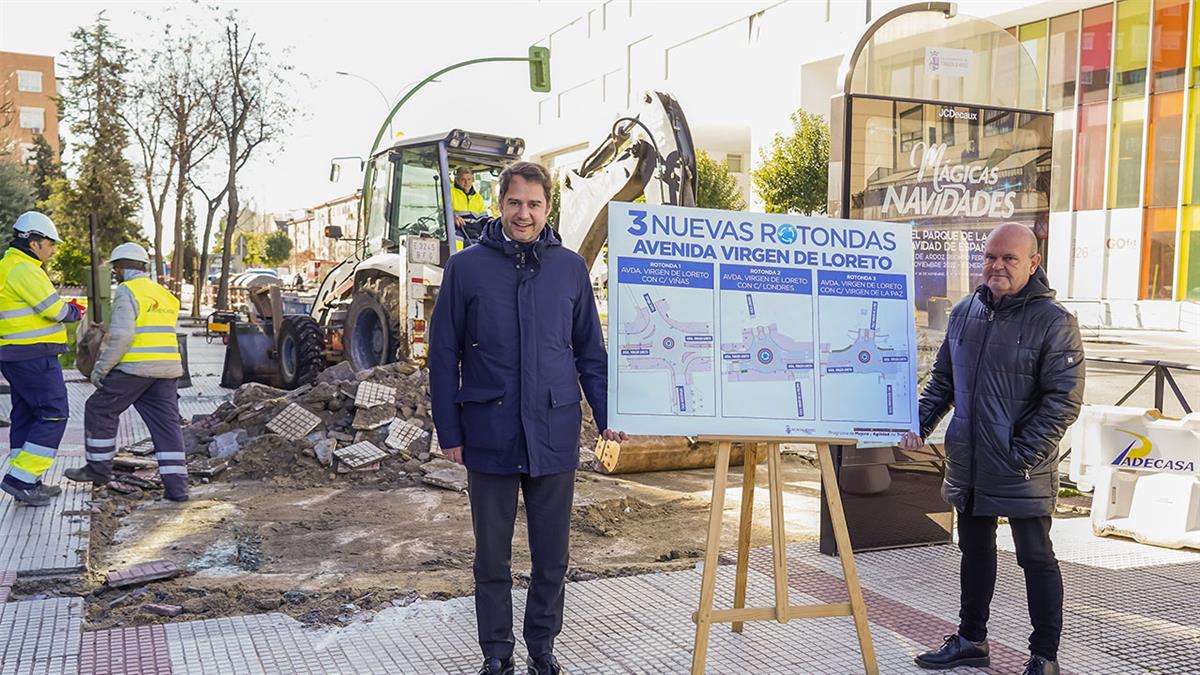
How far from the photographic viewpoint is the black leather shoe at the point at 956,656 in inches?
161

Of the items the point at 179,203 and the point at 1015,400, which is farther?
the point at 179,203

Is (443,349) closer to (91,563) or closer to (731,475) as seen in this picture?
(91,563)

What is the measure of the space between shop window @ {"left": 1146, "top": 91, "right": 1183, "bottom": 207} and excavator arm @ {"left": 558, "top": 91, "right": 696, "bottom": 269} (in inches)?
949

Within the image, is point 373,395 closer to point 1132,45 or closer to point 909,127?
point 909,127

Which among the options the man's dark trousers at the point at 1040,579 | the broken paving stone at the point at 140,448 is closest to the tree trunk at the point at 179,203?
the broken paving stone at the point at 140,448

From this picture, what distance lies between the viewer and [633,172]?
9844 millimetres

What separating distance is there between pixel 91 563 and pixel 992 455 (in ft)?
16.1

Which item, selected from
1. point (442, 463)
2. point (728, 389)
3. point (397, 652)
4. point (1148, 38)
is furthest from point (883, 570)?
point (1148, 38)

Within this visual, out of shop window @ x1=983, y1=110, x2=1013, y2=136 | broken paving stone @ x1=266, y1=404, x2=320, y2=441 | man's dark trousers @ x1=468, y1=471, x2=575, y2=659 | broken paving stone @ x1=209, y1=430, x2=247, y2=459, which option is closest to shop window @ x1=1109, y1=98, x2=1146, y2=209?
shop window @ x1=983, y1=110, x2=1013, y2=136

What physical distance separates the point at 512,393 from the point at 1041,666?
7.65 feet

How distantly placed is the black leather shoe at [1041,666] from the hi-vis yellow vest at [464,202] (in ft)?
28.6

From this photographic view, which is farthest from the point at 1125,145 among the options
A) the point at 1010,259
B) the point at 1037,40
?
the point at 1010,259

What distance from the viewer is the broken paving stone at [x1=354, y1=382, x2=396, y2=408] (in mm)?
9250

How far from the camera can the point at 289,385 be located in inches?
544
